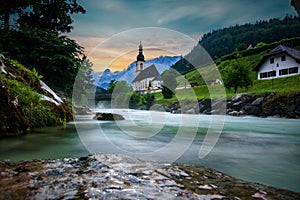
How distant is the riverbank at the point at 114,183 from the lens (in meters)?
1.42

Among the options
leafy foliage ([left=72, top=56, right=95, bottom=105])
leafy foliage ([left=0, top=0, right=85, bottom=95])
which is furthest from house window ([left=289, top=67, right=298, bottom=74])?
leafy foliage ([left=0, top=0, right=85, bottom=95])

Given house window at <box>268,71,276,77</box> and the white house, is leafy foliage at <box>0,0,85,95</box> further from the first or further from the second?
house window at <box>268,71,276,77</box>

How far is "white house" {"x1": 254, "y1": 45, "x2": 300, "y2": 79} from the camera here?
31.8m

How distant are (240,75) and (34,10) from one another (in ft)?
88.8

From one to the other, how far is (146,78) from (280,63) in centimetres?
3411

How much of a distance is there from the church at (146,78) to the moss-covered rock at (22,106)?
3999 cm

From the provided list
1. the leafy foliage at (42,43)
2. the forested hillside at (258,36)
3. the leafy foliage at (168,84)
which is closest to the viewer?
the leafy foliage at (42,43)

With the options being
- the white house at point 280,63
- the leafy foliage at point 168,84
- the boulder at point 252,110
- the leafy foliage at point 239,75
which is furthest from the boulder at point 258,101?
the leafy foliage at point 168,84

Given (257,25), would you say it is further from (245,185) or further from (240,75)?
(245,185)

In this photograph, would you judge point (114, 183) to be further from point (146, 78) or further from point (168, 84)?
point (146, 78)

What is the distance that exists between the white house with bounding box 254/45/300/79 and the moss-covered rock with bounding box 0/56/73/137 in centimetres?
3608

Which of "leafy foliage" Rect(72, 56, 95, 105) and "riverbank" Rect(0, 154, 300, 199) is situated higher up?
"leafy foliage" Rect(72, 56, 95, 105)

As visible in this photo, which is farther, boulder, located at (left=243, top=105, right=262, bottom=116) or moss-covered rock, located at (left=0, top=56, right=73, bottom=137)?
boulder, located at (left=243, top=105, right=262, bottom=116)

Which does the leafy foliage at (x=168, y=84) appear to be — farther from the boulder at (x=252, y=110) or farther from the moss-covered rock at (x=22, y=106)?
the moss-covered rock at (x=22, y=106)
